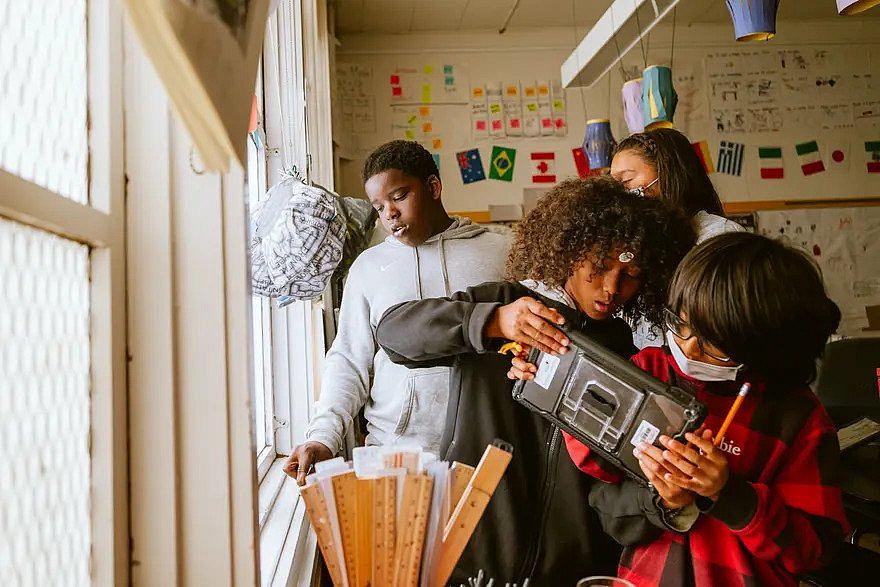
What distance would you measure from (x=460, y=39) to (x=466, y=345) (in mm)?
3201

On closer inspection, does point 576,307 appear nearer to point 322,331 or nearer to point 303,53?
point 322,331

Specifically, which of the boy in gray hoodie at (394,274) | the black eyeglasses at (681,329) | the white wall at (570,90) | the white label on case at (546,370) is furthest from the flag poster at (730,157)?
the white label on case at (546,370)

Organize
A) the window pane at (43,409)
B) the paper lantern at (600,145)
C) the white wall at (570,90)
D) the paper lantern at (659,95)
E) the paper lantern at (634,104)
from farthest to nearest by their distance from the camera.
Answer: the white wall at (570,90) < the paper lantern at (600,145) < the paper lantern at (634,104) < the paper lantern at (659,95) < the window pane at (43,409)

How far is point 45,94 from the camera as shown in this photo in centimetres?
52

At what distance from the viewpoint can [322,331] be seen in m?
2.28

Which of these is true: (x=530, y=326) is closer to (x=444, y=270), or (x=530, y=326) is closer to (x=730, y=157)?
(x=444, y=270)

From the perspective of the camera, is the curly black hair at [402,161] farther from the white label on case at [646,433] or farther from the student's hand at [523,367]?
the white label on case at [646,433]

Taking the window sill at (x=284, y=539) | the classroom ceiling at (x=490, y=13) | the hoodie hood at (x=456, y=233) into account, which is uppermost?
the classroom ceiling at (x=490, y=13)

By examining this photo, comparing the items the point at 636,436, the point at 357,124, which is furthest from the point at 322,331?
the point at 357,124

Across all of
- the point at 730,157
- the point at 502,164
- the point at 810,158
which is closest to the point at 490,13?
the point at 502,164

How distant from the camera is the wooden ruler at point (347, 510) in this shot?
A: 679mm

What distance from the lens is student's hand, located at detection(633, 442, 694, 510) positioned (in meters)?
0.83

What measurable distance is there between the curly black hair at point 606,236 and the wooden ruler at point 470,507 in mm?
514

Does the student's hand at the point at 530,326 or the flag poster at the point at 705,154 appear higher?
the flag poster at the point at 705,154
